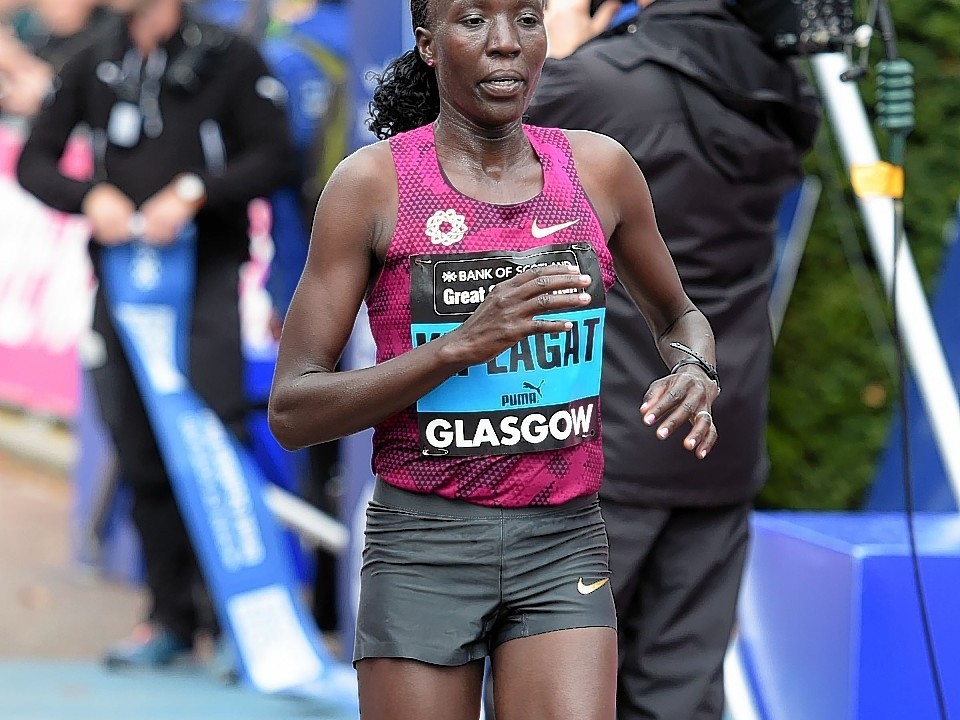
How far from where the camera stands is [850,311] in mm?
5750

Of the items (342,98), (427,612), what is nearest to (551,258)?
(427,612)

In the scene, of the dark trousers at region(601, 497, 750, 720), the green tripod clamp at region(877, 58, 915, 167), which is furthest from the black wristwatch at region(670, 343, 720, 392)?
the green tripod clamp at region(877, 58, 915, 167)

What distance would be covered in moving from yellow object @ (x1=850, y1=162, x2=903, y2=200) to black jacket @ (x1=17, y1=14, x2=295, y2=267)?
246cm

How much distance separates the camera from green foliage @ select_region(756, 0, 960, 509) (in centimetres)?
565

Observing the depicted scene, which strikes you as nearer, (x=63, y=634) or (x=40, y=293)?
(x=63, y=634)

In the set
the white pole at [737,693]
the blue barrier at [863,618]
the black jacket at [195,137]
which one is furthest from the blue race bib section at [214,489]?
the blue barrier at [863,618]

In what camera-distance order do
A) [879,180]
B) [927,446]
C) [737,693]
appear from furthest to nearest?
[927,446] < [737,693] < [879,180]

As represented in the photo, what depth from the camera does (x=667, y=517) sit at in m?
3.34

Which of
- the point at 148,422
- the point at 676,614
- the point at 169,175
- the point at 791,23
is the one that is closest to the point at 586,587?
the point at 676,614

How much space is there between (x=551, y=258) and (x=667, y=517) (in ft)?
3.23

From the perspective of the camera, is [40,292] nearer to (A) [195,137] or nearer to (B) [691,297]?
(A) [195,137]

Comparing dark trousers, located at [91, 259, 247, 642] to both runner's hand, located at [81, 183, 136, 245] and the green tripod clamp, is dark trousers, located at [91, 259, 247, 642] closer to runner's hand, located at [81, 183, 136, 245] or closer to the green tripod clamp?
runner's hand, located at [81, 183, 136, 245]

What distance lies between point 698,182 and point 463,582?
119cm

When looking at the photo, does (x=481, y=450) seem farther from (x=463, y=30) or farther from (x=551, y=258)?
(x=463, y=30)
